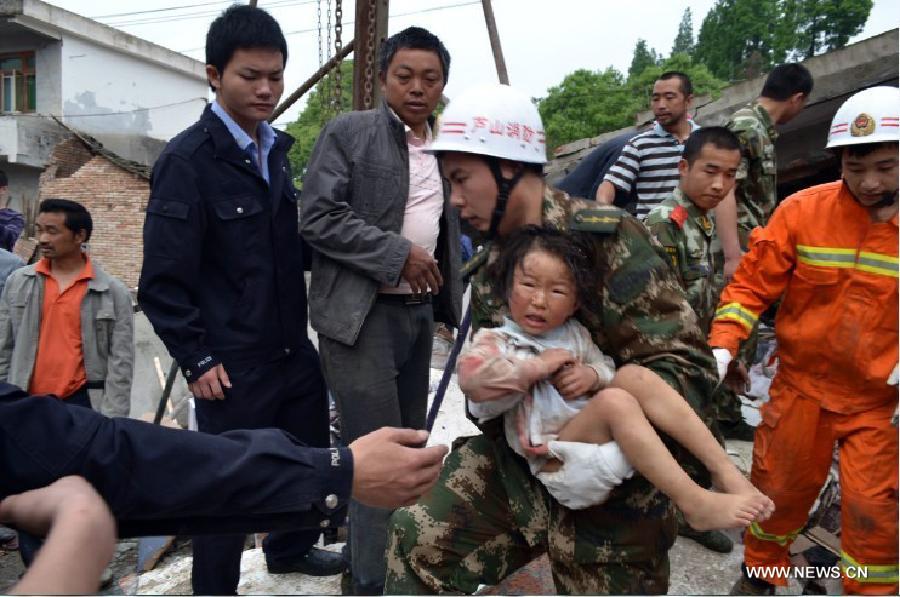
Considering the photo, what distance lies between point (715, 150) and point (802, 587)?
7.21 feet

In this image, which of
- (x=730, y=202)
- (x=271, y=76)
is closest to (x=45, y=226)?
(x=271, y=76)

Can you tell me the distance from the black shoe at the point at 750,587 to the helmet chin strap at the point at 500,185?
2253 millimetres

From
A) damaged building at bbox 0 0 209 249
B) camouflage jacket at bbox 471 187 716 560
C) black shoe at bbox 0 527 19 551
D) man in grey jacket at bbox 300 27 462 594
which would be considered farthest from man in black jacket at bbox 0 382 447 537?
damaged building at bbox 0 0 209 249

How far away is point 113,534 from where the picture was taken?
120 cm

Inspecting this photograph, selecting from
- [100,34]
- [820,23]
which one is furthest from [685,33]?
[100,34]

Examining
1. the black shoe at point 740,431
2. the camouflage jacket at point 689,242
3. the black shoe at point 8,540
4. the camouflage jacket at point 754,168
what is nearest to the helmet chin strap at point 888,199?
the camouflage jacket at point 689,242

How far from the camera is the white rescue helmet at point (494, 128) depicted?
2.04 m

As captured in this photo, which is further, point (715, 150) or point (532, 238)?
point (715, 150)

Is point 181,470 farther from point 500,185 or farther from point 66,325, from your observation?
point 66,325

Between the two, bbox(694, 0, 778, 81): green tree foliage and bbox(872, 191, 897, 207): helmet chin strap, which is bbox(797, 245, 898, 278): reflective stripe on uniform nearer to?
bbox(872, 191, 897, 207): helmet chin strap

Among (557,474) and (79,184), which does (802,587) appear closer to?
(557,474)

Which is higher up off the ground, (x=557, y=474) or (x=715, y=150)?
(x=715, y=150)

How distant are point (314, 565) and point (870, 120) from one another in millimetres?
3056

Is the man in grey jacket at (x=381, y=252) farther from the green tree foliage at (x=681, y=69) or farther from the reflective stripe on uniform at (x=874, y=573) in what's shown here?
the green tree foliage at (x=681, y=69)
